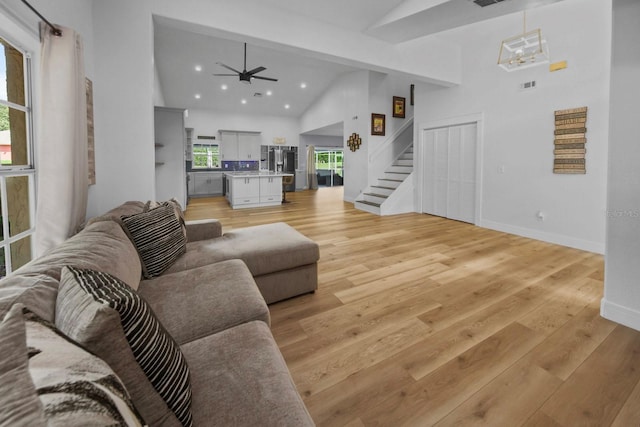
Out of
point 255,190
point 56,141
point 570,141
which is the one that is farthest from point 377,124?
point 56,141

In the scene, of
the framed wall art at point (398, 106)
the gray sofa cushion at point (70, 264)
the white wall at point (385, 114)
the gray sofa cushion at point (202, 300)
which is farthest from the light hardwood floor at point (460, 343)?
the framed wall art at point (398, 106)

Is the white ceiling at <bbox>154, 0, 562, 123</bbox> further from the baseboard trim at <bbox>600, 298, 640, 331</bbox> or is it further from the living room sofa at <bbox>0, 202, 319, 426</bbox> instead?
the baseboard trim at <bbox>600, 298, 640, 331</bbox>

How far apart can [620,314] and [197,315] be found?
9.06 ft

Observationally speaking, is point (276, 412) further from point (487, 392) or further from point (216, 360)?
point (487, 392)

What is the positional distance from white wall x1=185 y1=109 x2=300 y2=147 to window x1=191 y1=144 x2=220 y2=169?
39 cm

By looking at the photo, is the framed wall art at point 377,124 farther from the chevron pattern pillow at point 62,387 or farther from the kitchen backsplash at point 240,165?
the chevron pattern pillow at point 62,387

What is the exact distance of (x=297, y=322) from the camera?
2.14 metres

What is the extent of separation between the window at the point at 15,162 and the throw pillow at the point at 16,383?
1.67 m

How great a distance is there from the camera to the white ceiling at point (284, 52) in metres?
3.44

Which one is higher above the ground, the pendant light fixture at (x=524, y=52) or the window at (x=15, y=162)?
the pendant light fixture at (x=524, y=52)

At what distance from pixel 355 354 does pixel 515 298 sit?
5.25 feet

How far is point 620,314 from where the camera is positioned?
2.08 meters

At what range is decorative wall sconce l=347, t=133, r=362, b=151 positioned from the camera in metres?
7.79

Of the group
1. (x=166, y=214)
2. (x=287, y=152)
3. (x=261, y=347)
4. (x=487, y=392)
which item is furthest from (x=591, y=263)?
(x=287, y=152)
